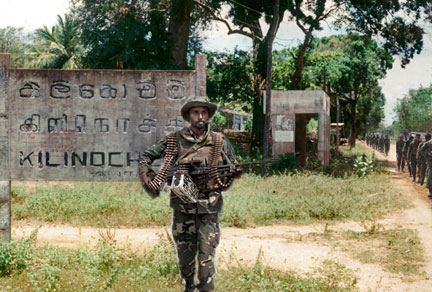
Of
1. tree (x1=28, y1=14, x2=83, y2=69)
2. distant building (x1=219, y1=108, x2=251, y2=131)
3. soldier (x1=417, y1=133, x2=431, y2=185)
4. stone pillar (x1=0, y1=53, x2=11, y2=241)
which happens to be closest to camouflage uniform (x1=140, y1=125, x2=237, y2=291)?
stone pillar (x1=0, y1=53, x2=11, y2=241)

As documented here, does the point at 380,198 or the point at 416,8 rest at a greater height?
the point at 416,8

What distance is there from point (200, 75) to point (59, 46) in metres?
40.2

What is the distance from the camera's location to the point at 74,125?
7301mm

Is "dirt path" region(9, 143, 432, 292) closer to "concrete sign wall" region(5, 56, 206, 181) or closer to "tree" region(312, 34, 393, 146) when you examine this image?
"concrete sign wall" region(5, 56, 206, 181)

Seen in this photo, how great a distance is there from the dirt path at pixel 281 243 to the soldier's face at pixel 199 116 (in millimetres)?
2161

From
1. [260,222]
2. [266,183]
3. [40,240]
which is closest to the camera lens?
[40,240]

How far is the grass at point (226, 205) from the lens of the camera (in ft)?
34.6

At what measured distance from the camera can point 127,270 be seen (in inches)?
249

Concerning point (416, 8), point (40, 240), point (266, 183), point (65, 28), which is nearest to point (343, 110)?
point (416, 8)

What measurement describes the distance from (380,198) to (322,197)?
6.04ft

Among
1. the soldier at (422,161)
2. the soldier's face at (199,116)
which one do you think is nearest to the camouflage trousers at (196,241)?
the soldier's face at (199,116)

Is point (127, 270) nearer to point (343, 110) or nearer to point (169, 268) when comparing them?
point (169, 268)

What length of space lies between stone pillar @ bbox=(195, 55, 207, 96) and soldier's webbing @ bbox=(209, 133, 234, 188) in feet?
4.68

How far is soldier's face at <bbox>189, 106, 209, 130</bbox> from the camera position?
5.35 m
